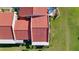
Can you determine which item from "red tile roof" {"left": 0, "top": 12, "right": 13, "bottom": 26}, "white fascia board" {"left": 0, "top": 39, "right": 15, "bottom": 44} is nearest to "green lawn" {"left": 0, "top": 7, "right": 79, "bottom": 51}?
"white fascia board" {"left": 0, "top": 39, "right": 15, "bottom": 44}

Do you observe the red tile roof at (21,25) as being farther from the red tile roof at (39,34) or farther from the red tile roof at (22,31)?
the red tile roof at (39,34)

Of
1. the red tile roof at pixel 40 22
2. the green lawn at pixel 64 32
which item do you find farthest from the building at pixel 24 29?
the green lawn at pixel 64 32

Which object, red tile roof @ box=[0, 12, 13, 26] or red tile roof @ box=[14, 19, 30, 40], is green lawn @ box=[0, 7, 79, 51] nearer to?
A: red tile roof @ box=[14, 19, 30, 40]

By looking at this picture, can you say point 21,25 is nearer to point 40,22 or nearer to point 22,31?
point 22,31
